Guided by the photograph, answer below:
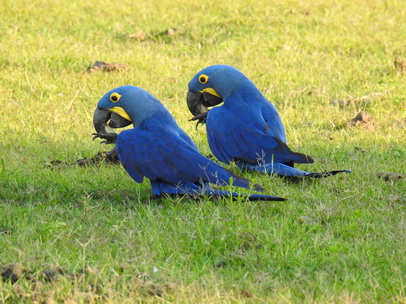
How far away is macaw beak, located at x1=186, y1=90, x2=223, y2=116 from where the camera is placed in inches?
244

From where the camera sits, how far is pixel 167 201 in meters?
4.84

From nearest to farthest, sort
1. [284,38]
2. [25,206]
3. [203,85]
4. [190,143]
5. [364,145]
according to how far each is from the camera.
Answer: [25,206] → [190,143] → [203,85] → [364,145] → [284,38]

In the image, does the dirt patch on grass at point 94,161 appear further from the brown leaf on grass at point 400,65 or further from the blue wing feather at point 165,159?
the brown leaf on grass at point 400,65

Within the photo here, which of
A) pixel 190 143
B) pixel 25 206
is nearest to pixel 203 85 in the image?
pixel 190 143

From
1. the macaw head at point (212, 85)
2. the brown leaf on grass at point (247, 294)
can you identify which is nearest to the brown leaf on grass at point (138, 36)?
the macaw head at point (212, 85)

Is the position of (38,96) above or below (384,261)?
below

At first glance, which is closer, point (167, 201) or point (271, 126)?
point (167, 201)

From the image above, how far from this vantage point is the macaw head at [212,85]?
5.91m

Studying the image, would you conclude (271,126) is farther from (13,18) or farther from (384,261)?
(13,18)

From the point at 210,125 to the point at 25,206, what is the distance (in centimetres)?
162

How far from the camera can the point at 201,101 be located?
20.6ft

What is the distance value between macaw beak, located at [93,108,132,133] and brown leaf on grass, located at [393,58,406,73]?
461 centimetres

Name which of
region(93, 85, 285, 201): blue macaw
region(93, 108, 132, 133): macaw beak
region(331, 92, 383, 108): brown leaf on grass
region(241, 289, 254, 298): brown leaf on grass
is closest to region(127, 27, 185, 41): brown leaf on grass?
region(331, 92, 383, 108): brown leaf on grass

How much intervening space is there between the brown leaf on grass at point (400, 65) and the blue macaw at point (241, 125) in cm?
371
